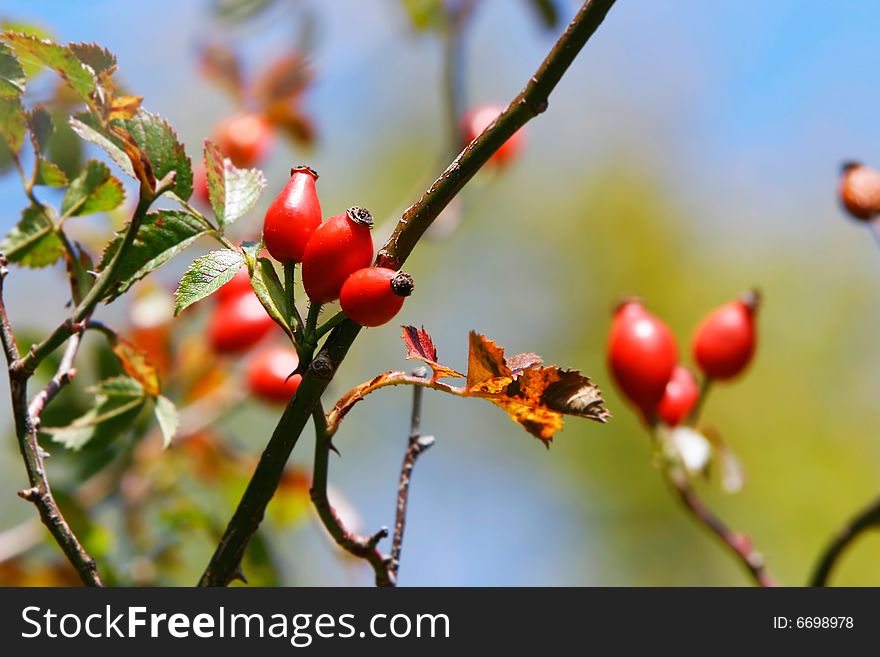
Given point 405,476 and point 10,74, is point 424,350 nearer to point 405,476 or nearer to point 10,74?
point 405,476

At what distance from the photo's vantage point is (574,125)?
303 inches

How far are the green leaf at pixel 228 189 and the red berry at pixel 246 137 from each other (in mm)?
1571

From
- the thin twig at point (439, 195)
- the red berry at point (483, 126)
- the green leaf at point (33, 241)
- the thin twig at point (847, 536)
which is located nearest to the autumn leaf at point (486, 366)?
the thin twig at point (439, 195)

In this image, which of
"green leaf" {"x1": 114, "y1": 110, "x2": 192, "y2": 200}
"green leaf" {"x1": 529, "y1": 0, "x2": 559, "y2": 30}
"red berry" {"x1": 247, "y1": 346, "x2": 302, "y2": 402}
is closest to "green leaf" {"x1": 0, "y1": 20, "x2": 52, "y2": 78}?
"green leaf" {"x1": 114, "y1": 110, "x2": 192, "y2": 200}

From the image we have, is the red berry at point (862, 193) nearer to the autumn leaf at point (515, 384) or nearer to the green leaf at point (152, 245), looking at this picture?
the autumn leaf at point (515, 384)

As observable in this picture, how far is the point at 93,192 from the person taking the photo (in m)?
1.12

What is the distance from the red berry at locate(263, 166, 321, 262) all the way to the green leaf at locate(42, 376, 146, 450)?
0.36 m

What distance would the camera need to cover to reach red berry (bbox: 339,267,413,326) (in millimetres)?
822

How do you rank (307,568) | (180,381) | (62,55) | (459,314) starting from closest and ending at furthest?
(62,55)
(180,381)
(307,568)
(459,314)

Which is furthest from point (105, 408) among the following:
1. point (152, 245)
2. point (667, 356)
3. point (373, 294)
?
point (667, 356)

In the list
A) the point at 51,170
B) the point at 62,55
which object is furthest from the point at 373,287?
the point at 51,170

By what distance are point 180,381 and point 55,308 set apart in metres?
2.75

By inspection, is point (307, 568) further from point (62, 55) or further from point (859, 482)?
point (62, 55)

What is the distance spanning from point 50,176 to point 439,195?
0.57m
